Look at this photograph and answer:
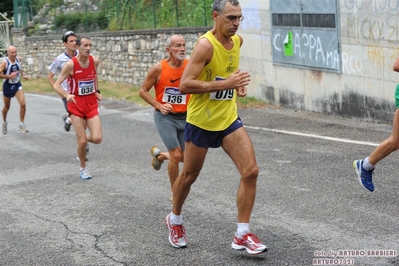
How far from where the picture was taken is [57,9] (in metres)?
30.9

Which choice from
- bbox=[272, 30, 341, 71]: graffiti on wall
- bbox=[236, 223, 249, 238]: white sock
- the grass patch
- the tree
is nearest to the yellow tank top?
bbox=[236, 223, 249, 238]: white sock

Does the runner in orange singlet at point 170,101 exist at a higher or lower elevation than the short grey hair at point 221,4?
lower

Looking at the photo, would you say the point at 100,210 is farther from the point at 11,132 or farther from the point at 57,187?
the point at 11,132

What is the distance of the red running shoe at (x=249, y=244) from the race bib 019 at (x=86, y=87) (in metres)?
5.23

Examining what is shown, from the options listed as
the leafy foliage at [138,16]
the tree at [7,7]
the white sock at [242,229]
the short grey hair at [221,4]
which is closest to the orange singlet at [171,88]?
the short grey hair at [221,4]

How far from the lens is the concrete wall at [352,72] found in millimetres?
13570

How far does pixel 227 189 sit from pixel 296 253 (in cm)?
291

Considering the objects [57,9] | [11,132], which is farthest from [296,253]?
[57,9]

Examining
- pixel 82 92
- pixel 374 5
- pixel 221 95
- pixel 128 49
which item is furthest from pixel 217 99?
pixel 128 49

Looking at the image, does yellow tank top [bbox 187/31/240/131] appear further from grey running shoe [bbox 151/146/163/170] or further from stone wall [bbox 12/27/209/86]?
stone wall [bbox 12/27/209/86]

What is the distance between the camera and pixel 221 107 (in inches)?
260

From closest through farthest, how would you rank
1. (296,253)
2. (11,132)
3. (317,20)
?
1. (296,253)
2. (317,20)
3. (11,132)

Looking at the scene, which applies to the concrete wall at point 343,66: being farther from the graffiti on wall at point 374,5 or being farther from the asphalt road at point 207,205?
the asphalt road at point 207,205

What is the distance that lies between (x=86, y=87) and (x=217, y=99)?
4998mm
